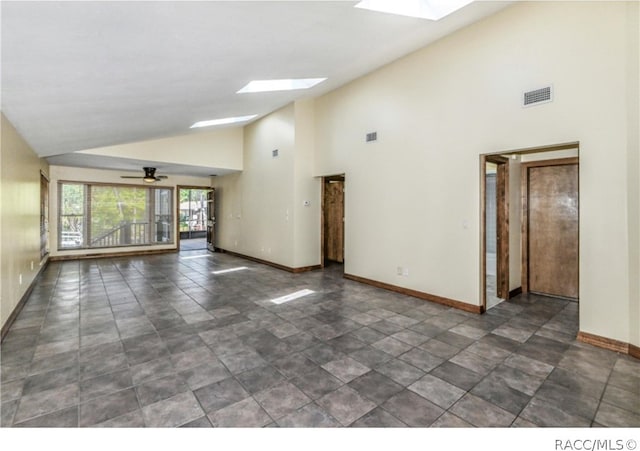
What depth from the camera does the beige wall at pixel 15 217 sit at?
137 inches

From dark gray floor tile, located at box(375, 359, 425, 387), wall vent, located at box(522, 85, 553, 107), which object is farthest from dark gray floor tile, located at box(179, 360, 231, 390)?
wall vent, located at box(522, 85, 553, 107)

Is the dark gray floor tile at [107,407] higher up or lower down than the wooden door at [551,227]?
lower down

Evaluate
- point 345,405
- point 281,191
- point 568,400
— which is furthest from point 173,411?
point 281,191

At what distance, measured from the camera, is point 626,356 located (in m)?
2.97

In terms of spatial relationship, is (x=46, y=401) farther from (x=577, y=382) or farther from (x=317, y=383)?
(x=577, y=382)

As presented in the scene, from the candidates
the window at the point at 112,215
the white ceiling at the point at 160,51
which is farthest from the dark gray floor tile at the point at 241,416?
the window at the point at 112,215

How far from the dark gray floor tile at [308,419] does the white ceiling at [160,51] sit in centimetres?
269

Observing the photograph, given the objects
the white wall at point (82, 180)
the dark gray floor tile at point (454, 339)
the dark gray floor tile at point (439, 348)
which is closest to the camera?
the dark gray floor tile at point (439, 348)

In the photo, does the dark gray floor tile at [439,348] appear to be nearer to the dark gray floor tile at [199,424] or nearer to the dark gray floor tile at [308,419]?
the dark gray floor tile at [308,419]

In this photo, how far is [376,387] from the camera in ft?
8.07

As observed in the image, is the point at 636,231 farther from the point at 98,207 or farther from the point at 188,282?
the point at 98,207
